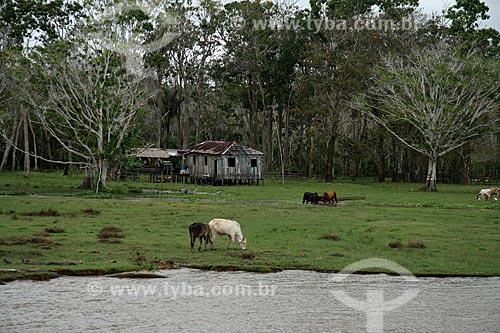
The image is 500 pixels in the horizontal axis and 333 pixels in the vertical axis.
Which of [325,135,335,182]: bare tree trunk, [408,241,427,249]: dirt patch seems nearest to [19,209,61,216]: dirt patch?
[408,241,427,249]: dirt patch

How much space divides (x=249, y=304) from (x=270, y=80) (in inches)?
2651

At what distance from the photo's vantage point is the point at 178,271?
69.7ft

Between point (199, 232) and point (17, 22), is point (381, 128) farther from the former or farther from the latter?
point (199, 232)

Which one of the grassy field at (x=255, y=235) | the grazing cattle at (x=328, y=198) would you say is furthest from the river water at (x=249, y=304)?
the grazing cattle at (x=328, y=198)

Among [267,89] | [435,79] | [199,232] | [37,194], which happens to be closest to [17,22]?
[37,194]

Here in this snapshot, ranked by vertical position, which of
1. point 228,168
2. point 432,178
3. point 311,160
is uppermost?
point 311,160

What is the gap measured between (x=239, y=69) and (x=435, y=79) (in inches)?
1053

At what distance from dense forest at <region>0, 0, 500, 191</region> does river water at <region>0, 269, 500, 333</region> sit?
3123 cm

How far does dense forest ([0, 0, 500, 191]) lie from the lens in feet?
174

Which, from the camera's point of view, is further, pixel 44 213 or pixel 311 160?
pixel 311 160

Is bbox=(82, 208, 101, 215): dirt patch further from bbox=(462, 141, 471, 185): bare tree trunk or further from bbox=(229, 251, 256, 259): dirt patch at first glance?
bbox=(462, 141, 471, 185): bare tree trunk

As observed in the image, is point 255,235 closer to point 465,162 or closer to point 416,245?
point 416,245

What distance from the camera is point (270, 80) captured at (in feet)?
276

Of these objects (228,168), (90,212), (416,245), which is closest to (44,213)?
(90,212)
